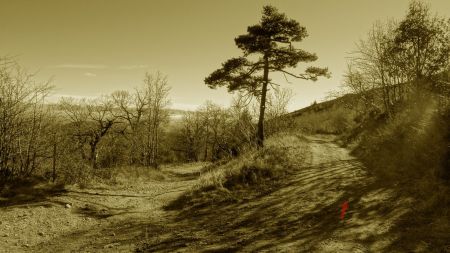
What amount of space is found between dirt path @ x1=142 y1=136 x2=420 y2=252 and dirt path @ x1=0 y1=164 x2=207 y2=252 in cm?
109

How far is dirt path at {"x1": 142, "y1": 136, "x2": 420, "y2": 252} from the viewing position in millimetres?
5844

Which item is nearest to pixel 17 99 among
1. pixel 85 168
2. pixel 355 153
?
pixel 85 168

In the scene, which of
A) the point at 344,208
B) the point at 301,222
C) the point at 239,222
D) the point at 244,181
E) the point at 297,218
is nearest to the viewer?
the point at 301,222

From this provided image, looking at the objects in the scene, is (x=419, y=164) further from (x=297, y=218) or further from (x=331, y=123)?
(x=331, y=123)

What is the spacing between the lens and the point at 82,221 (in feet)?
30.1

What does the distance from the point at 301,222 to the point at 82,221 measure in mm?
6791

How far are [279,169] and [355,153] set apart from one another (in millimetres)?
6089

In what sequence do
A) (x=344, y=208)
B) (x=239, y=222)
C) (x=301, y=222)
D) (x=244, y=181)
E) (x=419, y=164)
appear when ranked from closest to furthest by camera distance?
(x=301, y=222), (x=344, y=208), (x=239, y=222), (x=419, y=164), (x=244, y=181)

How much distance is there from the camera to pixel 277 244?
604 centimetres

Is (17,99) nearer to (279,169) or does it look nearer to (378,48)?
(279,169)

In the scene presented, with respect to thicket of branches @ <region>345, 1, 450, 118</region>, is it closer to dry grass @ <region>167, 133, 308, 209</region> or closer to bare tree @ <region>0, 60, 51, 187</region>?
dry grass @ <region>167, 133, 308, 209</region>

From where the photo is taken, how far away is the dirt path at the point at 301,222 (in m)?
5.84

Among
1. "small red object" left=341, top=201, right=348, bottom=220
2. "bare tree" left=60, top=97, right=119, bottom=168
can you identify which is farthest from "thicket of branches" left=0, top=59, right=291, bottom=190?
"small red object" left=341, top=201, right=348, bottom=220

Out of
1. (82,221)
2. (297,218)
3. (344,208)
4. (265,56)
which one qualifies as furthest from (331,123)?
(82,221)
